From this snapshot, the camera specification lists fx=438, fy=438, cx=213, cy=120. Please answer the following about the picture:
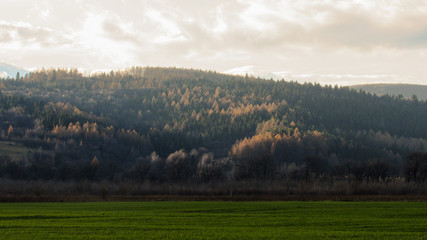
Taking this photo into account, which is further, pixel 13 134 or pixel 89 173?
pixel 13 134

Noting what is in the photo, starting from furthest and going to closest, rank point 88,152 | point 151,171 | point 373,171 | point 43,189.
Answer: point 88,152, point 151,171, point 373,171, point 43,189

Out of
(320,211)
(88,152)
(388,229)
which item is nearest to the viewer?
(388,229)

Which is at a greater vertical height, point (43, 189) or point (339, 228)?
point (339, 228)

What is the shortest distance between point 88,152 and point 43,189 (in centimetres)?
8026

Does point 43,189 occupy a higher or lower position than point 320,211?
lower

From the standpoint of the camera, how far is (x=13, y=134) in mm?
197625

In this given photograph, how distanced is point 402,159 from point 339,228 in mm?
171816

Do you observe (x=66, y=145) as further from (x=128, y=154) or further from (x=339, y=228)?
(x=339, y=228)

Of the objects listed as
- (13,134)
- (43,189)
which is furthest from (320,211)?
(13,134)

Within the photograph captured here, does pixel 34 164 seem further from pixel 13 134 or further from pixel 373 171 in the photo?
pixel 373 171

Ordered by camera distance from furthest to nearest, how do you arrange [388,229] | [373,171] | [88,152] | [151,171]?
[88,152] < [151,171] < [373,171] < [388,229]

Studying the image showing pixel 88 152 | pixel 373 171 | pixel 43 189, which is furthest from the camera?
pixel 88 152

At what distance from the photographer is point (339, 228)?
38375 millimetres

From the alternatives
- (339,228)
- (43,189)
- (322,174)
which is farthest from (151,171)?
(339,228)
